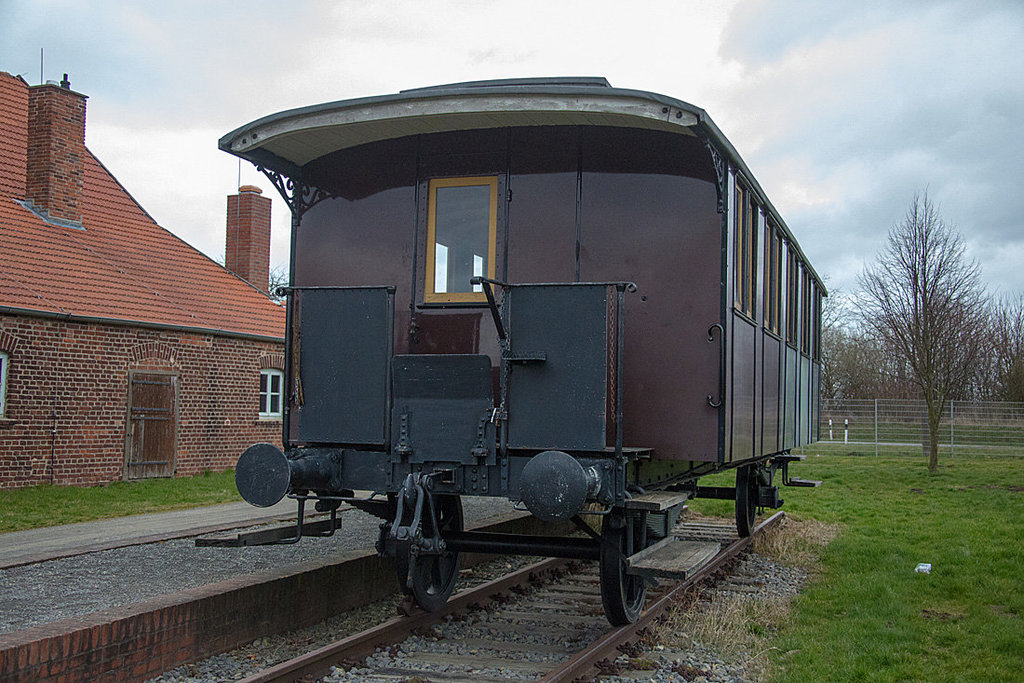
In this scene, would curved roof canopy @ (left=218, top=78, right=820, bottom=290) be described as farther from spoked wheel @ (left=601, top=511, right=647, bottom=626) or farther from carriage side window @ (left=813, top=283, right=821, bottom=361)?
carriage side window @ (left=813, top=283, right=821, bottom=361)

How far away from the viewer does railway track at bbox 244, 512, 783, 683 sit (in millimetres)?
5559

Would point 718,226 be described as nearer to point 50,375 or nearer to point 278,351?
point 50,375

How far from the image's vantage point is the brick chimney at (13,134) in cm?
1706

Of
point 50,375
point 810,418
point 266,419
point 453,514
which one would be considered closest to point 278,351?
point 266,419

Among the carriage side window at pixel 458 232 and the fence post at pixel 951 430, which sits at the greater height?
the carriage side window at pixel 458 232

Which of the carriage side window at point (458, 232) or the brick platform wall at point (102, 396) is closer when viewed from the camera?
the carriage side window at point (458, 232)

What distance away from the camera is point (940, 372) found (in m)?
20.9

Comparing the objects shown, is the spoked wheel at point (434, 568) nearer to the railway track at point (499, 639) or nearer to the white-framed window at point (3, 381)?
the railway track at point (499, 639)

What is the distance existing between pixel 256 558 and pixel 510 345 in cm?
384

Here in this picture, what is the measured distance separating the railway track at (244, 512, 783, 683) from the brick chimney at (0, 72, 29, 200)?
13.3 m

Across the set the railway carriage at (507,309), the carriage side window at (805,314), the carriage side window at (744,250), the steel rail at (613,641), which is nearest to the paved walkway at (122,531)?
the railway carriage at (507,309)

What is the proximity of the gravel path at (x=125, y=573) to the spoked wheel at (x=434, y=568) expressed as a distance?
1030mm

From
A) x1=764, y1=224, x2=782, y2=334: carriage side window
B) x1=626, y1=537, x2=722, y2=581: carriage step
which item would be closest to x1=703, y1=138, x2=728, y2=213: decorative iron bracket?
x1=626, y1=537, x2=722, y2=581: carriage step

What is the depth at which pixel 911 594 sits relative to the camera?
808 cm
